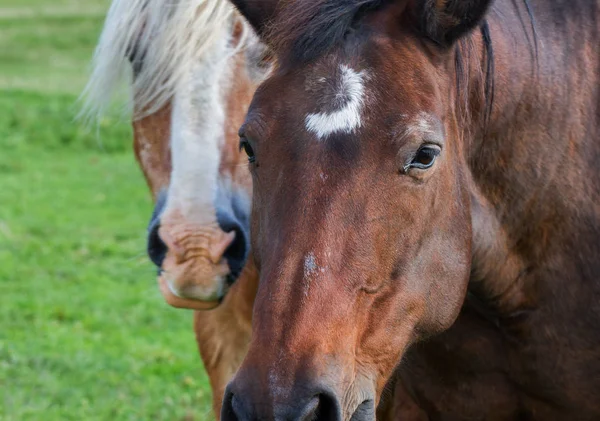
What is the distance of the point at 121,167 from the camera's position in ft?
46.7

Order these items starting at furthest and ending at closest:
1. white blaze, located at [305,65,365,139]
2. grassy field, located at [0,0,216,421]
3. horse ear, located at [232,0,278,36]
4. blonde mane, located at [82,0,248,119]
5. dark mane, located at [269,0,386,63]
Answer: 1. grassy field, located at [0,0,216,421]
2. blonde mane, located at [82,0,248,119]
3. horse ear, located at [232,0,278,36]
4. dark mane, located at [269,0,386,63]
5. white blaze, located at [305,65,365,139]

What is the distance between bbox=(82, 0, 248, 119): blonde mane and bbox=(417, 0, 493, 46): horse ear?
4.42 ft

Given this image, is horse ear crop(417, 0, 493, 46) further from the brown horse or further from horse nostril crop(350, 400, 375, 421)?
horse nostril crop(350, 400, 375, 421)

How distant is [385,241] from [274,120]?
47cm

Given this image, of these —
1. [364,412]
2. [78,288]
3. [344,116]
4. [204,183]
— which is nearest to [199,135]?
[204,183]

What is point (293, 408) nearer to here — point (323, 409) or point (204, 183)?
point (323, 409)

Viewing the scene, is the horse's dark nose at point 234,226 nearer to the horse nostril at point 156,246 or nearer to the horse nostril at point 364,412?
the horse nostril at point 156,246

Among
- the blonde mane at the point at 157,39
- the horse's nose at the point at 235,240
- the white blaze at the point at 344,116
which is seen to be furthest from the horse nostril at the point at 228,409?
the blonde mane at the point at 157,39

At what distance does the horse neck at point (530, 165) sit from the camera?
127 inches

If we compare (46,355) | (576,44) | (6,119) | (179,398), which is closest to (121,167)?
(6,119)

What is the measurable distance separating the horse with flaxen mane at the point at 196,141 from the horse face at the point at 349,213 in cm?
87

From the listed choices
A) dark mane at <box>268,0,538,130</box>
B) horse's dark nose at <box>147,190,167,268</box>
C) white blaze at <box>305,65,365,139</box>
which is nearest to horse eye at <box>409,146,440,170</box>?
white blaze at <box>305,65,365,139</box>

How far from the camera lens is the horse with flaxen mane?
383 centimetres

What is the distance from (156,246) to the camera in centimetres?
390
